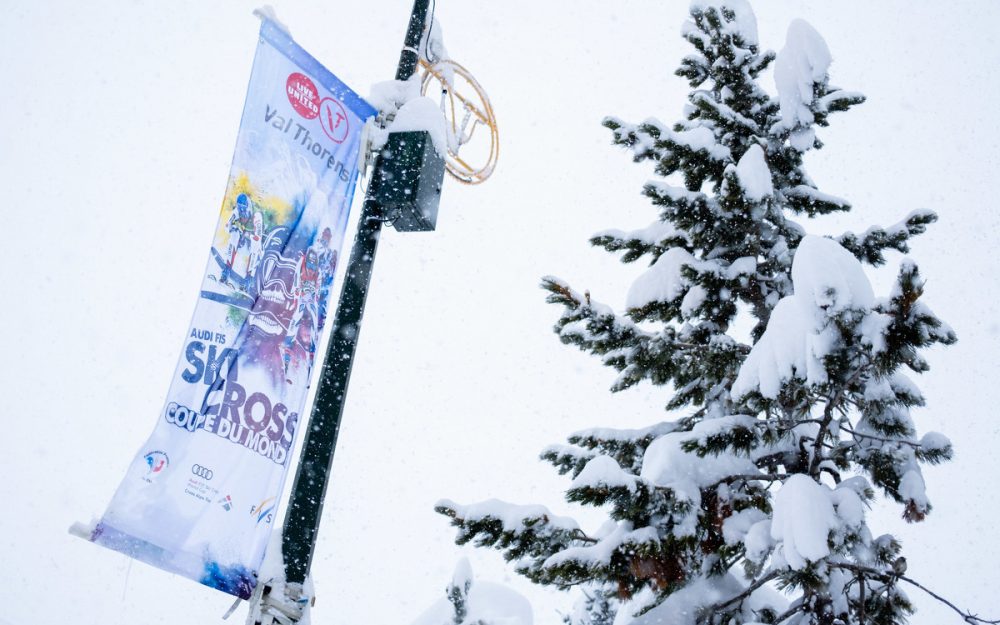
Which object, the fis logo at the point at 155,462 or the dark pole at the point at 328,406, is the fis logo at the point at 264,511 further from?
the fis logo at the point at 155,462

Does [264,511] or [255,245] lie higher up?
[255,245]

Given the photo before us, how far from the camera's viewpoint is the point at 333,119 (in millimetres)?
5438

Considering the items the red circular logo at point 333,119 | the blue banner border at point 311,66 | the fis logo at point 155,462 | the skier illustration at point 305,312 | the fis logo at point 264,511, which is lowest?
the fis logo at point 264,511

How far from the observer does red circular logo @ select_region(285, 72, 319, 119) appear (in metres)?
5.22

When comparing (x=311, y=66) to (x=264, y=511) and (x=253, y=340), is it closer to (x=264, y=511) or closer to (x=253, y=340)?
(x=253, y=340)

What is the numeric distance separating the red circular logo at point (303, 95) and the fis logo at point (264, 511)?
9.29 feet

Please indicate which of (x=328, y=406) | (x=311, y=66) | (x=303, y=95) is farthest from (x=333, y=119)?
(x=328, y=406)

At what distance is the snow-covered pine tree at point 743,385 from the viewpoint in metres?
3.45

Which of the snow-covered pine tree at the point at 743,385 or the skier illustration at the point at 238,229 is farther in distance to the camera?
the skier illustration at the point at 238,229

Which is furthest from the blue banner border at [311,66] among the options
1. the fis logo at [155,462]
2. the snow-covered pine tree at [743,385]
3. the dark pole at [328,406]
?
the fis logo at [155,462]

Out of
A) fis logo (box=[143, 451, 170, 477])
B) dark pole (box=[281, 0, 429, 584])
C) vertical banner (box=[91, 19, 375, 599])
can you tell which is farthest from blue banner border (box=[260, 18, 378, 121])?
fis logo (box=[143, 451, 170, 477])

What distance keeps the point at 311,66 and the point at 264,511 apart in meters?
3.37

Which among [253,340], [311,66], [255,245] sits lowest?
[253,340]

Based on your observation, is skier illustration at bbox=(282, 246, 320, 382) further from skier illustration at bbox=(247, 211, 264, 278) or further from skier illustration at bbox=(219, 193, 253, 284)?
skier illustration at bbox=(219, 193, 253, 284)
